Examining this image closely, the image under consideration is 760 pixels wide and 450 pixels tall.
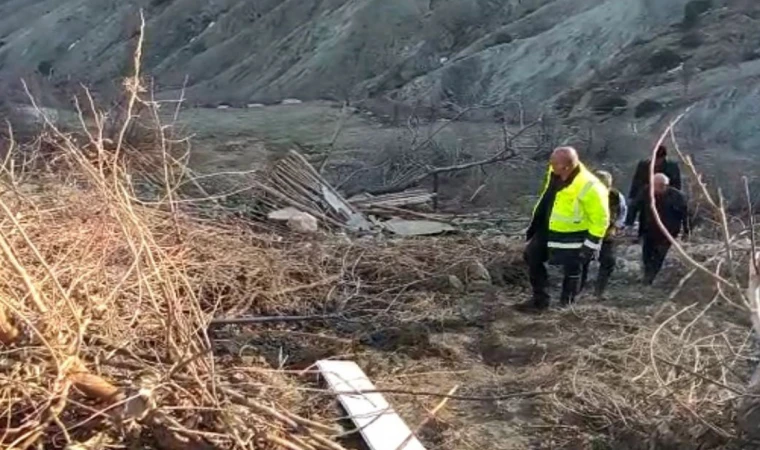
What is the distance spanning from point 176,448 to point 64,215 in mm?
4007

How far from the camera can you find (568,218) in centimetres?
840

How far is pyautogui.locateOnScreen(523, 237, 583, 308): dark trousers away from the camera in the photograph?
28.8 feet

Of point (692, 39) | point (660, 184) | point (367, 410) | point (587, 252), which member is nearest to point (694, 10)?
point (692, 39)

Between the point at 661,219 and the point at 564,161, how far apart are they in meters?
1.39

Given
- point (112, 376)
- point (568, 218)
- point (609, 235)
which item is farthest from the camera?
point (609, 235)

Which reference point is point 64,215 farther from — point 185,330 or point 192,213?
point 185,330

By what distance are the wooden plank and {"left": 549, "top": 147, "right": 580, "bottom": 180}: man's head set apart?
2194 mm

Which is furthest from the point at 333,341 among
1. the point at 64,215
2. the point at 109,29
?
the point at 109,29

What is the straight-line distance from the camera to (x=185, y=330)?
5.41 meters

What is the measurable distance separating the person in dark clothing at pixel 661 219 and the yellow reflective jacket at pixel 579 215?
471mm

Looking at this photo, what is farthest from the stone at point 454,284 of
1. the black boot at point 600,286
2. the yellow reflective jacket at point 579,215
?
the yellow reflective jacket at point 579,215

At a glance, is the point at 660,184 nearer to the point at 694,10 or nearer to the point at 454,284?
the point at 454,284

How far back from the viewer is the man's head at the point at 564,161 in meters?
8.27

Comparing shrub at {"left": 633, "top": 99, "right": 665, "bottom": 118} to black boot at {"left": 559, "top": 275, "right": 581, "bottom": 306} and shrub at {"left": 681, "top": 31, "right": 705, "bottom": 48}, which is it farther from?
black boot at {"left": 559, "top": 275, "right": 581, "bottom": 306}
